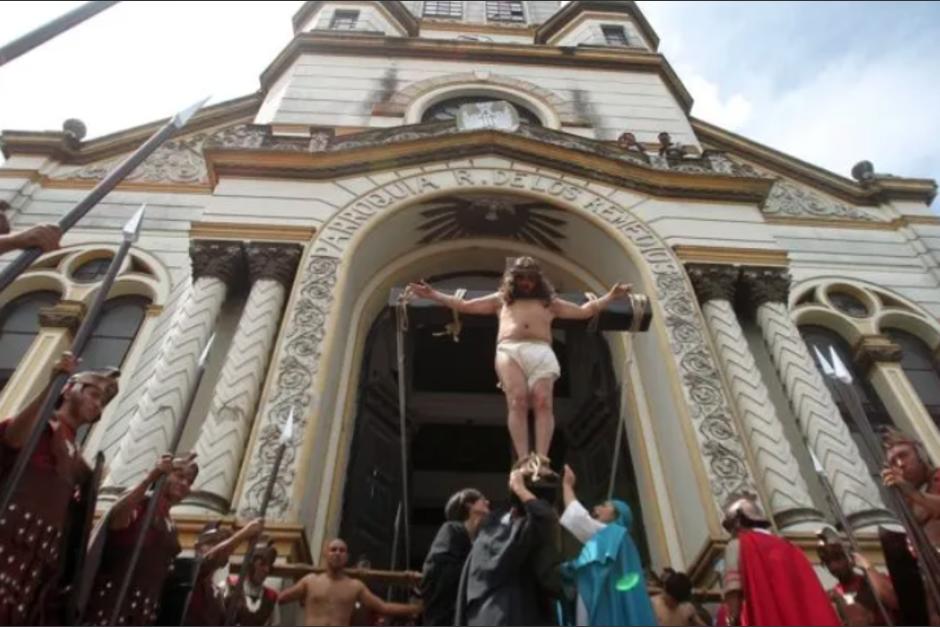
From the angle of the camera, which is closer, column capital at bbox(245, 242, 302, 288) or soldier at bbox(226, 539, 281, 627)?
soldier at bbox(226, 539, 281, 627)

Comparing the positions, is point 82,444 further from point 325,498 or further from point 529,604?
point 529,604

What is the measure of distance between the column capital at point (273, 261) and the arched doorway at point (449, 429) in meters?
1.83

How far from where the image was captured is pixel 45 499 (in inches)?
160

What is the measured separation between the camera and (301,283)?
978 centimetres

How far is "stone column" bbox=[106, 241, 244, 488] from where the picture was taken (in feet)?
25.0

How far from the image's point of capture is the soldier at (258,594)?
560 cm

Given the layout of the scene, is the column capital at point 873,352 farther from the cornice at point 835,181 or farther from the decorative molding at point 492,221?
the decorative molding at point 492,221

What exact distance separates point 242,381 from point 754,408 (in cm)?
589

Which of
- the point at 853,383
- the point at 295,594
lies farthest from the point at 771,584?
the point at 853,383

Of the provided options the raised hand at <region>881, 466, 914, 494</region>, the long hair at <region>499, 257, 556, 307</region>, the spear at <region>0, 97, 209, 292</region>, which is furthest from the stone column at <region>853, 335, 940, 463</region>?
the spear at <region>0, 97, 209, 292</region>

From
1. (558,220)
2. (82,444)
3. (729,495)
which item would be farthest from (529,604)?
(558,220)

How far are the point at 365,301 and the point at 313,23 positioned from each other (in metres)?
12.6

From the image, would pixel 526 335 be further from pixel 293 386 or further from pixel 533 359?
pixel 293 386

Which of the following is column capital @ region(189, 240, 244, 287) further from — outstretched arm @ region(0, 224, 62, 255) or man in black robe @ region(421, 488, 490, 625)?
outstretched arm @ region(0, 224, 62, 255)
